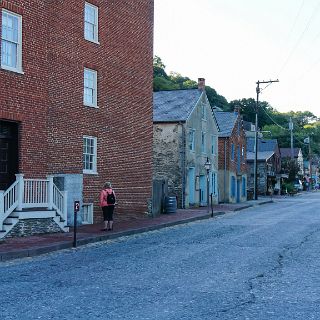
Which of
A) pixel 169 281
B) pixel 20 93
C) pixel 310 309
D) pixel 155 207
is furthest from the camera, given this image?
pixel 155 207

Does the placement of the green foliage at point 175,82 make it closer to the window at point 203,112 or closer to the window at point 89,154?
the window at point 203,112

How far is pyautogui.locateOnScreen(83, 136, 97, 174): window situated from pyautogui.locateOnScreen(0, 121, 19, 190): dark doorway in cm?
470

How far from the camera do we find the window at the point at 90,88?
23.0 m

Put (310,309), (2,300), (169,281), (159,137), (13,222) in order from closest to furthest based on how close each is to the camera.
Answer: (310,309) → (2,300) → (169,281) → (13,222) → (159,137)

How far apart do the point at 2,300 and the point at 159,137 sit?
30.1m

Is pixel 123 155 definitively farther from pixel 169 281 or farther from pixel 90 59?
pixel 169 281

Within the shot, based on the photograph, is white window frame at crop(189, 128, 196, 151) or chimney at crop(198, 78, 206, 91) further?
chimney at crop(198, 78, 206, 91)

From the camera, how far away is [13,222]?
Answer: 16969 millimetres

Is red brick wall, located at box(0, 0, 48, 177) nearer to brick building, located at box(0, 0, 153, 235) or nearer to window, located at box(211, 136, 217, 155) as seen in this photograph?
brick building, located at box(0, 0, 153, 235)

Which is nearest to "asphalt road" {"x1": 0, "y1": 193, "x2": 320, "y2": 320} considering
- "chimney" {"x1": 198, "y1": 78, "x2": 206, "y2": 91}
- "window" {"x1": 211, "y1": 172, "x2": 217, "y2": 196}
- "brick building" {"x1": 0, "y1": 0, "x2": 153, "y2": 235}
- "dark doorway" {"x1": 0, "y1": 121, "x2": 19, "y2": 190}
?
"dark doorway" {"x1": 0, "y1": 121, "x2": 19, "y2": 190}

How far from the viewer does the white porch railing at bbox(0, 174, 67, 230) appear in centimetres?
1706

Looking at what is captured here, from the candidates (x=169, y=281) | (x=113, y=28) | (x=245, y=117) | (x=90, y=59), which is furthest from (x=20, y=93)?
(x=245, y=117)

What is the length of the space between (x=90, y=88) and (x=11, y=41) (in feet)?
18.5

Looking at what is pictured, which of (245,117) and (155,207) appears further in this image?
(245,117)
